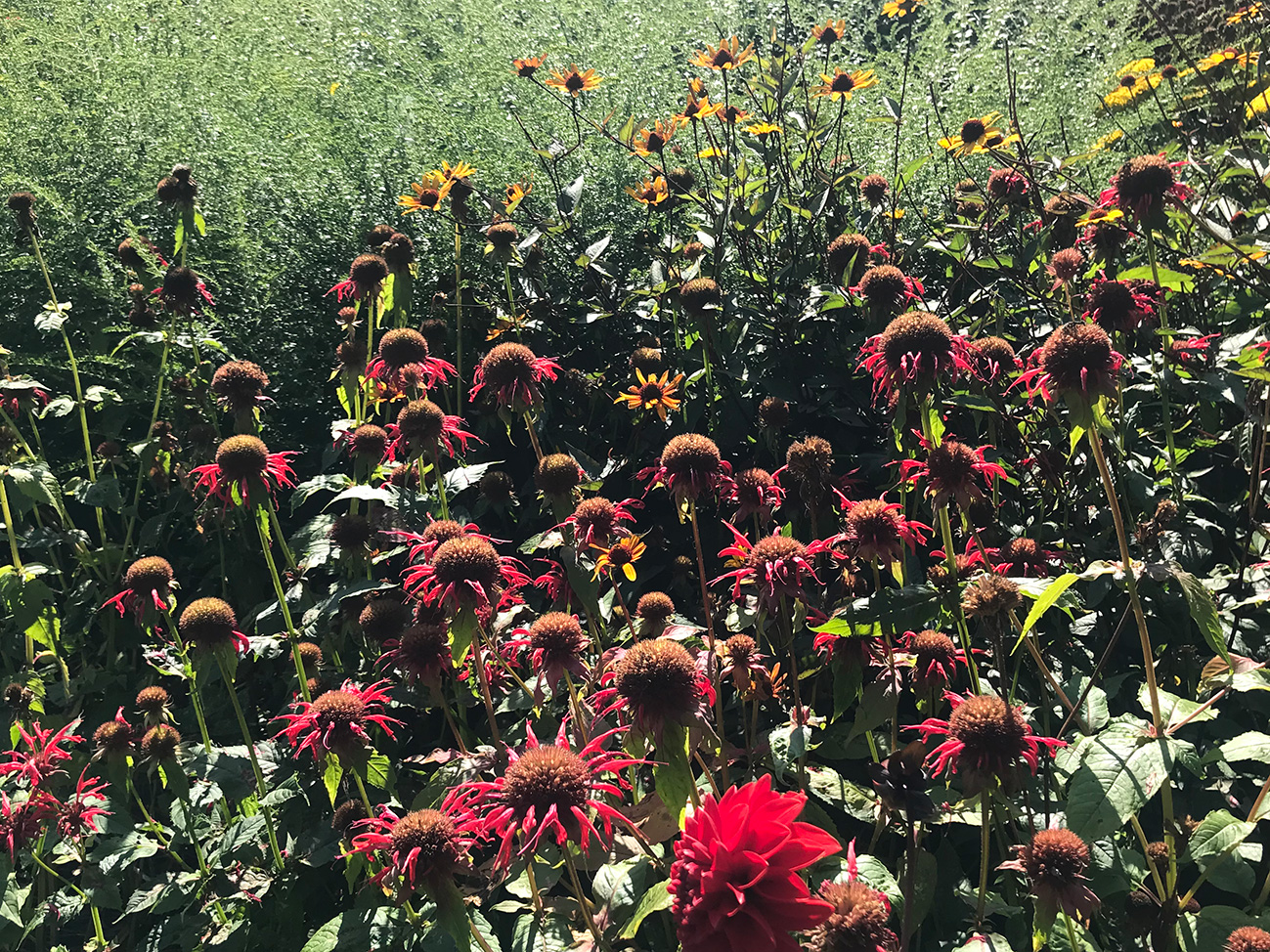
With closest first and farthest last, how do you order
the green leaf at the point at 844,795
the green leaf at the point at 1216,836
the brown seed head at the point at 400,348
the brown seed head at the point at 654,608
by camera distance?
the green leaf at the point at 1216,836
the green leaf at the point at 844,795
the brown seed head at the point at 654,608
the brown seed head at the point at 400,348

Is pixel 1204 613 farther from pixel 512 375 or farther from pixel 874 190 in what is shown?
pixel 874 190

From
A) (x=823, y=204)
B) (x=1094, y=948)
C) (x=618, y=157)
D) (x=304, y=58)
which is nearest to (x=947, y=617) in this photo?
(x=1094, y=948)

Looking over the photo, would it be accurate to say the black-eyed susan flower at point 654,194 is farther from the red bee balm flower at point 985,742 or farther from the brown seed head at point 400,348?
the red bee balm flower at point 985,742

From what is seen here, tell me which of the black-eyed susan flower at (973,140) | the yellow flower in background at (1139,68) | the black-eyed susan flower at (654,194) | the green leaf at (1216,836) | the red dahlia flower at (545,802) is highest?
the yellow flower in background at (1139,68)

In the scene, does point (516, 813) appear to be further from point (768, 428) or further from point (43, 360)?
point (43, 360)

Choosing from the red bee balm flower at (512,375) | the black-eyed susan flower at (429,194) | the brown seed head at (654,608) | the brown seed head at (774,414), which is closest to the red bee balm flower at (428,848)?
the brown seed head at (654,608)

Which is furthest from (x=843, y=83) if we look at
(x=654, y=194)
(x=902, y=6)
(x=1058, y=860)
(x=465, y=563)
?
(x=1058, y=860)

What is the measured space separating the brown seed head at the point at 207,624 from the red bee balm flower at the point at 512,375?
62 cm

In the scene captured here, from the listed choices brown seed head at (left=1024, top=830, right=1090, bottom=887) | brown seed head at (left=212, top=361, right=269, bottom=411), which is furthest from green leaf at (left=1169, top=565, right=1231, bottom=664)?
brown seed head at (left=212, top=361, right=269, bottom=411)

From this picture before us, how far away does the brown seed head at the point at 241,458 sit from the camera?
5.14 ft

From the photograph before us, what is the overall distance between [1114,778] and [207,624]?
1.40 meters

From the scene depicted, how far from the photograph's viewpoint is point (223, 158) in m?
3.42

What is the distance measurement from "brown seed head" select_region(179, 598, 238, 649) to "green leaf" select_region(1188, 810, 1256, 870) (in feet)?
4.88

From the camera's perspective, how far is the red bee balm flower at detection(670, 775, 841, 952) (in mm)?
749
